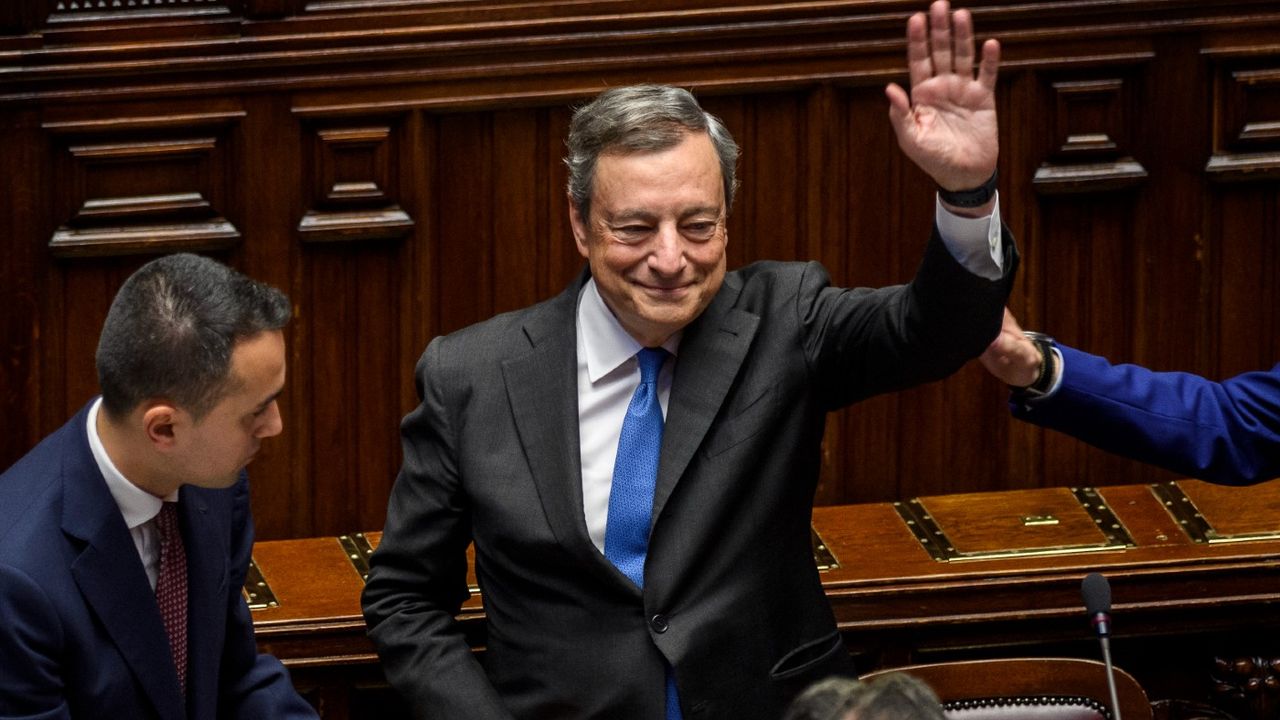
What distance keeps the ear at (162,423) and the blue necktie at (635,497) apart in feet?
2.14

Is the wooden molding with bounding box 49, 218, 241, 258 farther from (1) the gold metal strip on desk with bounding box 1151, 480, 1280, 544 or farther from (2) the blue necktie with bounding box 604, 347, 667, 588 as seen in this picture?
(1) the gold metal strip on desk with bounding box 1151, 480, 1280, 544

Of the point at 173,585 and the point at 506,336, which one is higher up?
the point at 506,336

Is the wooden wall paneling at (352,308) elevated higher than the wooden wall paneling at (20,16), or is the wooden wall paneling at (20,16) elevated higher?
the wooden wall paneling at (20,16)

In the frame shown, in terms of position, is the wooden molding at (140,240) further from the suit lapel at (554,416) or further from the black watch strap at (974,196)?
the black watch strap at (974,196)

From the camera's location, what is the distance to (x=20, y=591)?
2.49m

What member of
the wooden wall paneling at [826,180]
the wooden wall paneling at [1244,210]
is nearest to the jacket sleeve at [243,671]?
the wooden wall paneling at [826,180]

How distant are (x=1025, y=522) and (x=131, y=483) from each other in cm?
194

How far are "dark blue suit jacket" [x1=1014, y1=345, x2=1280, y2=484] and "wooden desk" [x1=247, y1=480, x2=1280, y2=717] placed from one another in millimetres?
659

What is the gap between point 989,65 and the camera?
2.48 meters

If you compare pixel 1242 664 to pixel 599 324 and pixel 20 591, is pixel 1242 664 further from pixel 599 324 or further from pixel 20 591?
pixel 20 591

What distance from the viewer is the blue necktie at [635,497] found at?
9.41 ft

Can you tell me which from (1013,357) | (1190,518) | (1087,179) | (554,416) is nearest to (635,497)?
(554,416)

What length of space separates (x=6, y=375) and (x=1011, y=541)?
204 cm

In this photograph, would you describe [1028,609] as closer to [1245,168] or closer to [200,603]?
[1245,168]
